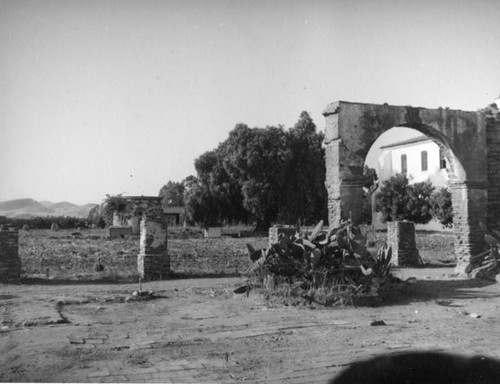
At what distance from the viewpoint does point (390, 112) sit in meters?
12.1

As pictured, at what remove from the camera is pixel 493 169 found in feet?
43.8

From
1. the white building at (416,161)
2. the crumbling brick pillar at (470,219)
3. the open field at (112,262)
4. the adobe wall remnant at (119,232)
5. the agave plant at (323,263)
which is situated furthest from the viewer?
the white building at (416,161)

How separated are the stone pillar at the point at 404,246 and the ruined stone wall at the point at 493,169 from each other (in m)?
3.44

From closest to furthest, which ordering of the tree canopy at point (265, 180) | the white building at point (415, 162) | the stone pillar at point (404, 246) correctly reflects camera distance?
the stone pillar at point (404, 246) < the tree canopy at point (265, 180) < the white building at point (415, 162)

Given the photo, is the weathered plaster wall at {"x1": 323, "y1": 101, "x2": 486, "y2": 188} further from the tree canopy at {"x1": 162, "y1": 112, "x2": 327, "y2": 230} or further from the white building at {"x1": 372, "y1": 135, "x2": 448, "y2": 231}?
the white building at {"x1": 372, "y1": 135, "x2": 448, "y2": 231}

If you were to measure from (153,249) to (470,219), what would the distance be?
8.04 metres

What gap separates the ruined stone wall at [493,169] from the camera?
13.3 metres

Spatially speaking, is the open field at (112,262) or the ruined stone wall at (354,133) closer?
the ruined stone wall at (354,133)

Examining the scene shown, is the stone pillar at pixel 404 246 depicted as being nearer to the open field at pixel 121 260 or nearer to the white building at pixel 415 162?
the open field at pixel 121 260

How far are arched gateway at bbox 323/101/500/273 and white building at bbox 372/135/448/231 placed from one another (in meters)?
25.9

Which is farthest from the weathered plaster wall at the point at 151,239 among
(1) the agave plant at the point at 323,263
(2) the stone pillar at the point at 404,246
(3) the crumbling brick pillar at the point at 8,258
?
(2) the stone pillar at the point at 404,246

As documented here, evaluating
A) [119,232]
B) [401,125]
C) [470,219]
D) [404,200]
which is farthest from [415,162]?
[401,125]

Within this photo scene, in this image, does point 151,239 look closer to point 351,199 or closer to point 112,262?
point 112,262

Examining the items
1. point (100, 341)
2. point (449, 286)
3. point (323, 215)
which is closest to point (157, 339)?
point (100, 341)
